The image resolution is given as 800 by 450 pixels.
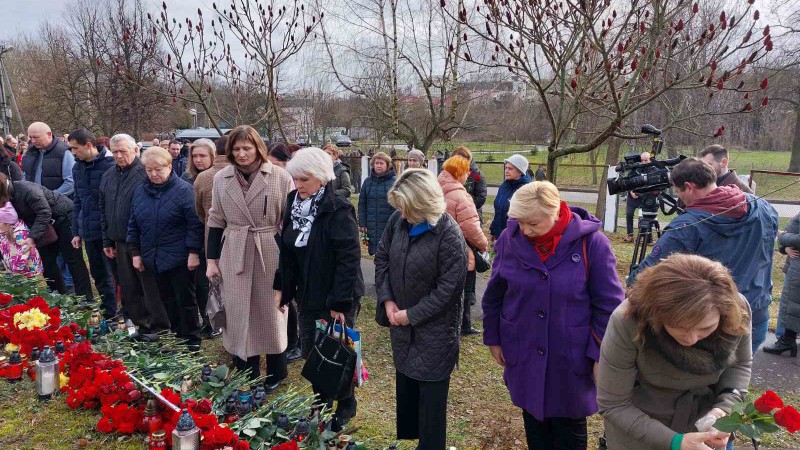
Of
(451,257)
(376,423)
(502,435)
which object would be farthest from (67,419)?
(502,435)

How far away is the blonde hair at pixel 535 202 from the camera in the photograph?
7.51ft

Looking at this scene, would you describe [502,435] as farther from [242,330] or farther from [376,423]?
[242,330]

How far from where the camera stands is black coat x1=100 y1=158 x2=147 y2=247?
448 centimetres

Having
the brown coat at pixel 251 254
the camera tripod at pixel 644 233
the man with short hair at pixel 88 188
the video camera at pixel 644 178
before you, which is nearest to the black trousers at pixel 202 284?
the brown coat at pixel 251 254

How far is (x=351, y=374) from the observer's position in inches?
116

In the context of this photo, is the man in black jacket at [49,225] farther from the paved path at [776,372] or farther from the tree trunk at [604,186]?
the tree trunk at [604,186]

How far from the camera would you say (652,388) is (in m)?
1.91

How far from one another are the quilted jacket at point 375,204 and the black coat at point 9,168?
5080 mm

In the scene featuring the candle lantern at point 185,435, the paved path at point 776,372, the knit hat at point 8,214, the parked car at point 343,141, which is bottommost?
the paved path at point 776,372

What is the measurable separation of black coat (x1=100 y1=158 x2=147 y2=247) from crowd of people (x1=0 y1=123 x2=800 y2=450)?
0.06 ft

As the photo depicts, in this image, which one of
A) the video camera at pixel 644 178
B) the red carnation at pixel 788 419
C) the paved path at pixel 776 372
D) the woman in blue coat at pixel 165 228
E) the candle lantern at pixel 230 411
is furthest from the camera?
the woman in blue coat at pixel 165 228

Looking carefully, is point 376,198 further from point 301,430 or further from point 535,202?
point 535,202

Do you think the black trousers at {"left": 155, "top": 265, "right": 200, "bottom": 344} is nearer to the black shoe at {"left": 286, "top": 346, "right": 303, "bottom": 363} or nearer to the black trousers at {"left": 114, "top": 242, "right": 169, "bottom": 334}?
the black trousers at {"left": 114, "top": 242, "right": 169, "bottom": 334}

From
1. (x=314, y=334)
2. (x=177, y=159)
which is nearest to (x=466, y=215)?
(x=314, y=334)
